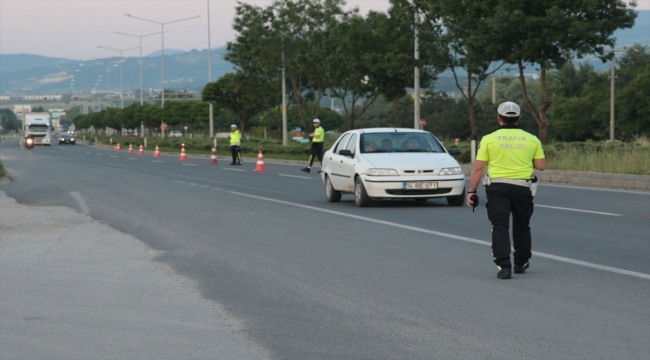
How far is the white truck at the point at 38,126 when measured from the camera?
105375 millimetres

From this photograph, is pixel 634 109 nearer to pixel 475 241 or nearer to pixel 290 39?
pixel 290 39

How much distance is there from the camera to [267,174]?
115ft

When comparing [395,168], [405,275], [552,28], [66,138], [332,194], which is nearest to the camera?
[405,275]

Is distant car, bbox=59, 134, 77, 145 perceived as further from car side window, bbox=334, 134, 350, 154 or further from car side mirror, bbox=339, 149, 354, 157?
car side mirror, bbox=339, 149, 354, 157

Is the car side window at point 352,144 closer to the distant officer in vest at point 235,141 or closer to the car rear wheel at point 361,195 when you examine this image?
the car rear wheel at point 361,195

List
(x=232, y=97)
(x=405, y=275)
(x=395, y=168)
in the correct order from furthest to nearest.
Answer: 1. (x=232, y=97)
2. (x=395, y=168)
3. (x=405, y=275)

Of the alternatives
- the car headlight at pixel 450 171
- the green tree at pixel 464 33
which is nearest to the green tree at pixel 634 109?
the green tree at pixel 464 33

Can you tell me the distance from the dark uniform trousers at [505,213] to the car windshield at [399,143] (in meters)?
9.55

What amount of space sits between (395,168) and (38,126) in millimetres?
91474

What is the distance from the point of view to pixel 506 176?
10.4 meters

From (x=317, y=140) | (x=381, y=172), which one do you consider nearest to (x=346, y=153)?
(x=381, y=172)

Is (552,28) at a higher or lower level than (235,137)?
higher

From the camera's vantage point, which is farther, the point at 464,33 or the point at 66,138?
the point at 66,138

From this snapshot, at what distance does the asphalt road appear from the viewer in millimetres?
7504
